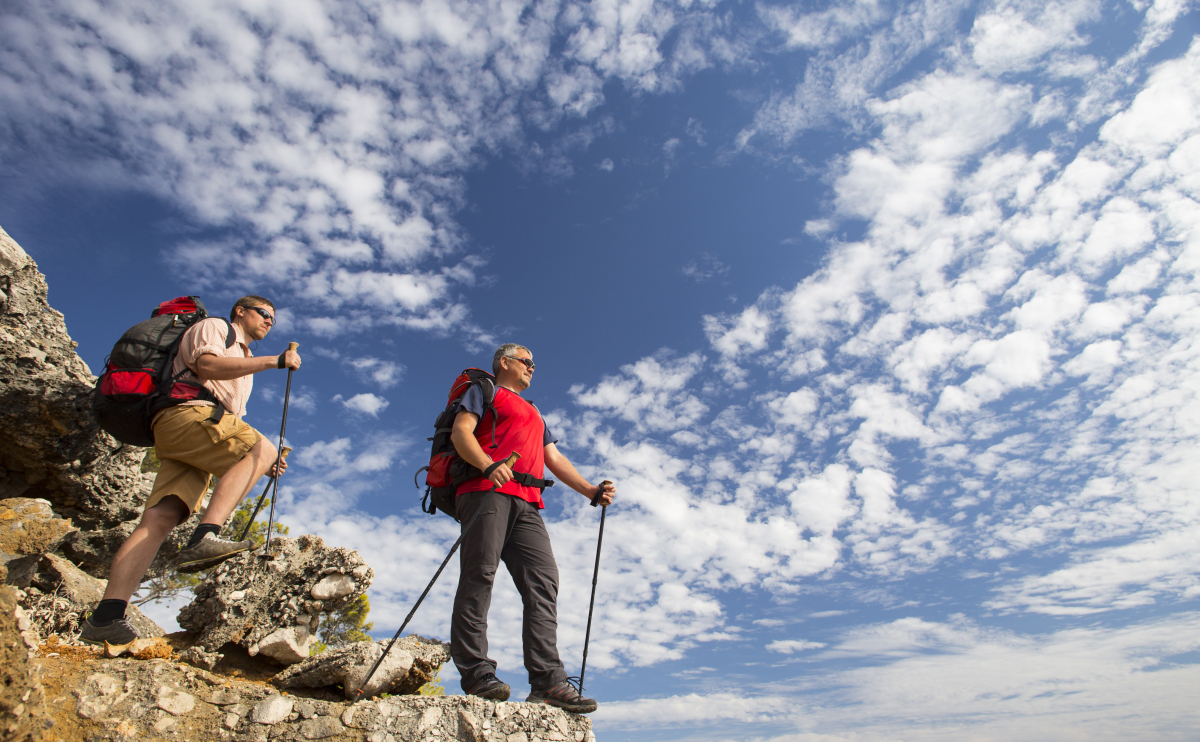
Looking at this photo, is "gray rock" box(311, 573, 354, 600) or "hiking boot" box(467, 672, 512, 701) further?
"gray rock" box(311, 573, 354, 600)

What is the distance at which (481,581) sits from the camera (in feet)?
13.0

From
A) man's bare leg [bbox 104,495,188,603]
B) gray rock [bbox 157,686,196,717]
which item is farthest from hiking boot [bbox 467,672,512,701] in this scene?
man's bare leg [bbox 104,495,188,603]

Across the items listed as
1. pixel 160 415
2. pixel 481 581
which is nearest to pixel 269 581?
pixel 160 415

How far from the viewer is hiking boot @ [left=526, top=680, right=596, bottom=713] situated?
3777mm

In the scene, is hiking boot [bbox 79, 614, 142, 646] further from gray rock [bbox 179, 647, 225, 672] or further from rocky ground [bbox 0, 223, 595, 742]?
gray rock [bbox 179, 647, 225, 672]

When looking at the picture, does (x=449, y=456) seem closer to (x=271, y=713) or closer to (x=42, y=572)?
(x=271, y=713)

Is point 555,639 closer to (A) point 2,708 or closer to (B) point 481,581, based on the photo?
(B) point 481,581

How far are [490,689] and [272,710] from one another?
133 cm

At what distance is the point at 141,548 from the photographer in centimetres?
377

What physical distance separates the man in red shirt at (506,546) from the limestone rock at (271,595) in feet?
4.21

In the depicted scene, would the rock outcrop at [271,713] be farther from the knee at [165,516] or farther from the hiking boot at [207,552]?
the knee at [165,516]

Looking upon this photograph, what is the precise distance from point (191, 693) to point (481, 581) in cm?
183

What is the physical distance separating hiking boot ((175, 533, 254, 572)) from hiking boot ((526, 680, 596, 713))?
2.28 meters

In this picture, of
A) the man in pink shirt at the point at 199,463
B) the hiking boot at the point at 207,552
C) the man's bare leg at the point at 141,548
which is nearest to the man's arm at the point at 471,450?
the man in pink shirt at the point at 199,463
